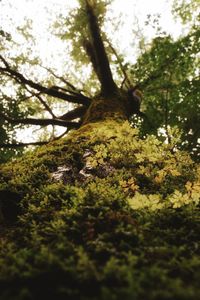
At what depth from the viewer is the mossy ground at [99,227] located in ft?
4.93

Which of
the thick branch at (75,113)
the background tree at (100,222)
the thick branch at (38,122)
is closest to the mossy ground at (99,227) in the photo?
the background tree at (100,222)

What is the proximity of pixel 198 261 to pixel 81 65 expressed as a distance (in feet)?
42.0

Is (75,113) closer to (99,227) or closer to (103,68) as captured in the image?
(103,68)

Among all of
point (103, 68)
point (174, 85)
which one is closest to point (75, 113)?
point (103, 68)

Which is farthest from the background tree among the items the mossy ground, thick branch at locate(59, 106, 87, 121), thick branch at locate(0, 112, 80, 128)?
thick branch at locate(59, 106, 87, 121)

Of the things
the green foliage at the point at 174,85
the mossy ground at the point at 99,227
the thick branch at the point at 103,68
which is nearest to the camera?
the mossy ground at the point at 99,227

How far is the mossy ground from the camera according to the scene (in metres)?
1.50

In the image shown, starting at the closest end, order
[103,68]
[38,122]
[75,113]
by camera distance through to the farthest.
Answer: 1. [38,122]
2. [103,68]
3. [75,113]

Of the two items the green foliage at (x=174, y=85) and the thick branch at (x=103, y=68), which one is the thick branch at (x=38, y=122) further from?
the green foliage at (x=174, y=85)

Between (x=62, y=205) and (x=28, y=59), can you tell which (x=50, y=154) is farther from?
(x=28, y=59)

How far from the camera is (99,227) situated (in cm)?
220

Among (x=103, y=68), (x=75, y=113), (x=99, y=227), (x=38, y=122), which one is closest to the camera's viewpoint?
(x=99, y=227)

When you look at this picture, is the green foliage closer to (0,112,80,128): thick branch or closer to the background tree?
(0,112,80,128): thick branch

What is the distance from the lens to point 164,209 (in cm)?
257
